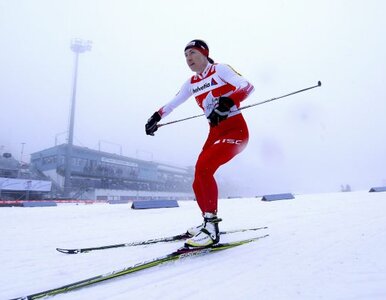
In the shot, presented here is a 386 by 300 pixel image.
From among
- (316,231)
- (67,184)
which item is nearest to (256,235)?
(316,231)

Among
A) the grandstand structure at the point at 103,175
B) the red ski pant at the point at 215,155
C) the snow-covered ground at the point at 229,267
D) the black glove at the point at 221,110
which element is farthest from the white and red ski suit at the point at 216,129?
the grandstand structure at the point at 103,175

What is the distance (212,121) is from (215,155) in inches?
14.4

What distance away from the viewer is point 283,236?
333cm

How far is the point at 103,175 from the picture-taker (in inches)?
1901

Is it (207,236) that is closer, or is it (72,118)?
(207,236)

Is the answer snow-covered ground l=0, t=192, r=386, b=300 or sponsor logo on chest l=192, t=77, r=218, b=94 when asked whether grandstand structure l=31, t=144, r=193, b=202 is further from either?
snow-covered ground l=0, t=192, r=386, b=300

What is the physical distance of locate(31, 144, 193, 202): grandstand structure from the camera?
4412cm

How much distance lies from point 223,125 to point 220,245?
1.35 metres

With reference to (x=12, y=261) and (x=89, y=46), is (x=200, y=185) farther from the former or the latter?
(x=89, y=46)

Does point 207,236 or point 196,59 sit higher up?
point 196,59

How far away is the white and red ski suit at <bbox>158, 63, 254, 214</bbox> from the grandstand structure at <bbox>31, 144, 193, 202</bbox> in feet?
120

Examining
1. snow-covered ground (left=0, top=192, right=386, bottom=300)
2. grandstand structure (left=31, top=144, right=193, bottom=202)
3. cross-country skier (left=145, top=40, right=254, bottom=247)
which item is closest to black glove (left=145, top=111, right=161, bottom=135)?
cross-country skier (left=145, top=40, right=254, bottom=247)

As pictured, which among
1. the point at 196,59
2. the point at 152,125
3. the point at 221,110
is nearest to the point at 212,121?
the point at 221,110

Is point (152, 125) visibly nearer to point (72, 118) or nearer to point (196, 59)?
point (196, 59)
